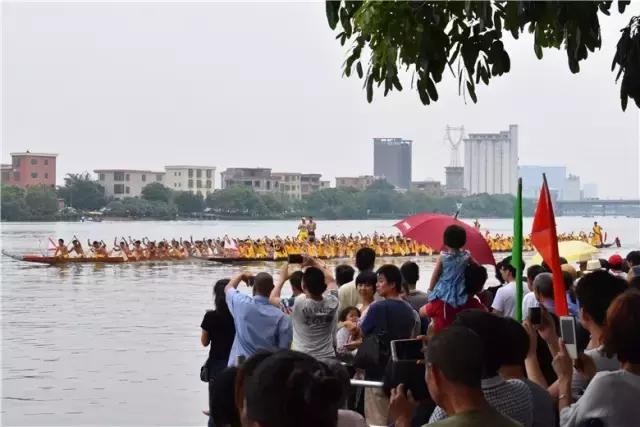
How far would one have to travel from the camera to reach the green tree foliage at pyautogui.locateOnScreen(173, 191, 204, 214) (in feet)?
513

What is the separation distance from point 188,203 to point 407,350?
500 feet

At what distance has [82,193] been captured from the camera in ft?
512

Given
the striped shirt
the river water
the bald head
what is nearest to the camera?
the striped shirt

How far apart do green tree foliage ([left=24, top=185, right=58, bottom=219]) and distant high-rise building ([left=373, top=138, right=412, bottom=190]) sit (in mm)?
54704

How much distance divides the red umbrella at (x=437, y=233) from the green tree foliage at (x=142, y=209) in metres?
141

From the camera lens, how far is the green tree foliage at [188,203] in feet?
513

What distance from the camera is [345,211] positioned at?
528 ft

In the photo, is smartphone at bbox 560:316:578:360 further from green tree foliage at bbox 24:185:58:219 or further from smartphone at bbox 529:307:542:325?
green tree foliage at bbox 24:185:58:219

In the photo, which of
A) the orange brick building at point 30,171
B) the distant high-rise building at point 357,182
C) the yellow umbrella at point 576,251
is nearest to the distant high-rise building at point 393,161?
the distant high-rise building at point 357,182

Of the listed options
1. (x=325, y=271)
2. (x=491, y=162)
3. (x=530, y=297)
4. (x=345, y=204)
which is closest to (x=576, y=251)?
(x=530, y=297)

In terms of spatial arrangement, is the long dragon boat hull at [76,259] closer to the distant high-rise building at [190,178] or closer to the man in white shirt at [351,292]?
the man in white shirt at [351,292]

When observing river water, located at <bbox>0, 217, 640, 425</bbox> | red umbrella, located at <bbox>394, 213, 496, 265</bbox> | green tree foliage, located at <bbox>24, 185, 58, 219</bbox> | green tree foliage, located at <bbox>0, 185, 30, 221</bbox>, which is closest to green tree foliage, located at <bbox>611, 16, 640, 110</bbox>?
red umbrella, located at <bbox>394, 213, 496, 265</bbox>

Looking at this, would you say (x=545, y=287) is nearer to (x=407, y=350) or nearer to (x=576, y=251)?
(x=407, y=350)

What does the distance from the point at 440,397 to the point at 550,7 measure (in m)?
3.20
